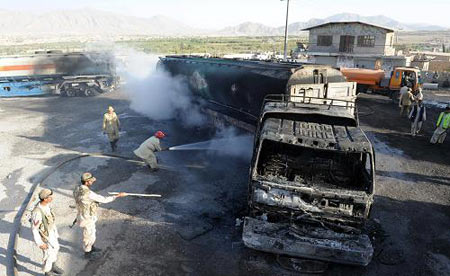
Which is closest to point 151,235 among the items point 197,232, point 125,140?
point 197,232

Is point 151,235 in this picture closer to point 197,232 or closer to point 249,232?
point 197,232

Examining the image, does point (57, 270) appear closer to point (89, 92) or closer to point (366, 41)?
point (89, 92)

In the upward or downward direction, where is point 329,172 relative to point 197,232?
upward

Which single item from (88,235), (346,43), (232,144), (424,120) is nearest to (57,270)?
(88,235)

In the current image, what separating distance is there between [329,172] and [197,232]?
3016mm

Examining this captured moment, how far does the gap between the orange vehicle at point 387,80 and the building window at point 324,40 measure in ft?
40.4

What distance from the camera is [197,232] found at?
21.5 ft

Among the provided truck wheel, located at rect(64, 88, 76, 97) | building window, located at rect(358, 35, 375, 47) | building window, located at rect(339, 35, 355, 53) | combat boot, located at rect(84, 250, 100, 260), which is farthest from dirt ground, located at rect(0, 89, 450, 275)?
building window, located at rect(339, 35, 355, 53)

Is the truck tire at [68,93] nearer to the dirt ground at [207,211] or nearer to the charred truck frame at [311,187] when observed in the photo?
the dirt ground at [207,211]

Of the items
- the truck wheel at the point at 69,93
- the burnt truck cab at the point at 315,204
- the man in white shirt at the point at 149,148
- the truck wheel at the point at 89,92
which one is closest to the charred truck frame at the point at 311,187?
the burnt truck cab at the point at 315,204

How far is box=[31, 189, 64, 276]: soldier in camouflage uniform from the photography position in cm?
488

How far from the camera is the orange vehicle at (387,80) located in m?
19.6

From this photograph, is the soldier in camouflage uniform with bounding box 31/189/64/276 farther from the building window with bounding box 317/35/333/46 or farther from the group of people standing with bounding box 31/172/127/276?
the building window with bounding box 317/35/333/46

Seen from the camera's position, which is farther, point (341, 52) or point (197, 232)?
point (341, 52)
